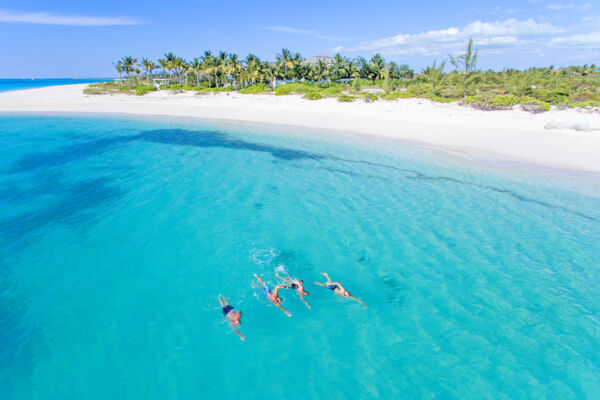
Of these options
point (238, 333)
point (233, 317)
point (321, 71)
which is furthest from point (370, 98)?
point (238, 333)

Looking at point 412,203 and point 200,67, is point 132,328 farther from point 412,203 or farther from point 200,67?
point 200,67

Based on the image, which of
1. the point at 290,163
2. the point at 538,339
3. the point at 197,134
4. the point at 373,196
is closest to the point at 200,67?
the point at 197,134

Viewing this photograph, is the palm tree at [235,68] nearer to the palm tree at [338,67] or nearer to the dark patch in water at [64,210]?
the palm tree at [338,67]

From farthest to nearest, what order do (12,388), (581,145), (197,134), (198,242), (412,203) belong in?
(197,134) → (581,145) → (412,203) → (198,242) → (12,388)

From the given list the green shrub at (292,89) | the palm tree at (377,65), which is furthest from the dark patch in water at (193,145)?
the palm tree at (377,65)

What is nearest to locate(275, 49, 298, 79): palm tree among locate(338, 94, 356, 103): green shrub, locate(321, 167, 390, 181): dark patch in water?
locate(338, 94, 356, 103): green shrub

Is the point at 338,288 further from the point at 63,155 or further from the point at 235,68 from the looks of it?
the point at 235,68
